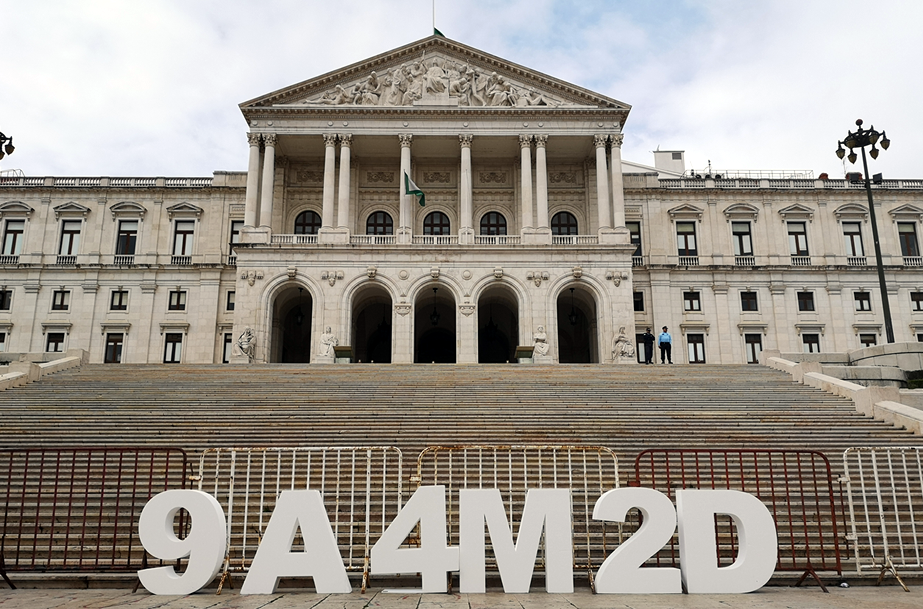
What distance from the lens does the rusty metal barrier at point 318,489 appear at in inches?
368

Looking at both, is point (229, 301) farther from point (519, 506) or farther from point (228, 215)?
point (519, 506)

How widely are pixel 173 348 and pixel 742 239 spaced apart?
33860 millimetres

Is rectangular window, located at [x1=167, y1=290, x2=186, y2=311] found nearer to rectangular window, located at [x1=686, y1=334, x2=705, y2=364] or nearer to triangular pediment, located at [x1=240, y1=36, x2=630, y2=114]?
triangular pediment, located at [x1=240, y1=36, x2=630, y2=114]

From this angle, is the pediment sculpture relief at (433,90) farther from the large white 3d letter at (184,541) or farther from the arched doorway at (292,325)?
the large white 3d letter at (184,541)

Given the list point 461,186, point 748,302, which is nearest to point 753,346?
point 748,302

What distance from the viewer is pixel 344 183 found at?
128 feet

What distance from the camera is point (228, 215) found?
45.1m

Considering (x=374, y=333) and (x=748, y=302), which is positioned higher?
(x=748, y=302)

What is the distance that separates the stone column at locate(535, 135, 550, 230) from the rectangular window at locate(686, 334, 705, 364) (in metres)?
11.4

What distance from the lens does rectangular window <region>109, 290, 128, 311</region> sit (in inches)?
1702

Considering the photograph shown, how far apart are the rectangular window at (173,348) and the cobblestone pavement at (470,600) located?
35370 millimetres

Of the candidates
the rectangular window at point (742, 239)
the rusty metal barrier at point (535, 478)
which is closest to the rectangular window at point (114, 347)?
the rusty metal barrier at point (535, 478)

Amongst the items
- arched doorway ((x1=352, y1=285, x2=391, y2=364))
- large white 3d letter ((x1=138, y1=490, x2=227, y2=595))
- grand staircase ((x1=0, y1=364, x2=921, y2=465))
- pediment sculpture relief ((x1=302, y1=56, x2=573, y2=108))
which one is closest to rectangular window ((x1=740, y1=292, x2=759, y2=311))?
pediment sculpture relief ((x1=302, y1=56, x2=573, y2=108))

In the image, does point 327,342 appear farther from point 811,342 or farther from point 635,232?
point 811,342
